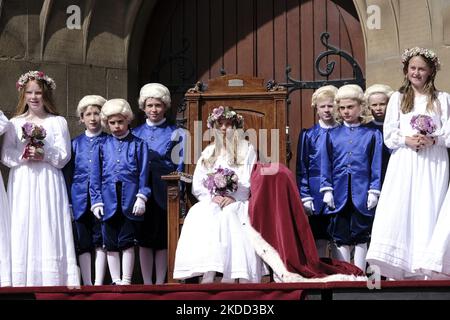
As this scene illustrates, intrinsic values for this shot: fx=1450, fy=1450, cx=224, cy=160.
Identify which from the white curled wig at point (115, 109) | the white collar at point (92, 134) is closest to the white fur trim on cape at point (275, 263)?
the white curled wig at point (115, 109)

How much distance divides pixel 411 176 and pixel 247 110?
1.98 m

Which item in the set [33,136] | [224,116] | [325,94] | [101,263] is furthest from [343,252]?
[33,136]

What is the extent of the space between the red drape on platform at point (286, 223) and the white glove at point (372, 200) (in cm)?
58

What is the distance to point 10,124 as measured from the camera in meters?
11.2

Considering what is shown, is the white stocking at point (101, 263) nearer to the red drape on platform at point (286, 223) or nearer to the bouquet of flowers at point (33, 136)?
the bouquet of flowers at point (33, 136)

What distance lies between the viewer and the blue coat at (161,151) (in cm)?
1162

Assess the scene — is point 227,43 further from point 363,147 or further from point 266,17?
point 363,147

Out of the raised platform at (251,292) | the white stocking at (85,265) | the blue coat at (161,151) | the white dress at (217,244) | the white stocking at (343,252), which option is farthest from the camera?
the blue coat at (161,151)

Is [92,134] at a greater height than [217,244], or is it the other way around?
[92,134]

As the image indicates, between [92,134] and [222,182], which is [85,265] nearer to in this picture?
[92,134]

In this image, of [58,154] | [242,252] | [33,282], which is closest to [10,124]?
[58,154]

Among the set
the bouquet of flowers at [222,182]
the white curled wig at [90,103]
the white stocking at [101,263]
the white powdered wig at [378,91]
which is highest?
the white powdered wig at [378,91]

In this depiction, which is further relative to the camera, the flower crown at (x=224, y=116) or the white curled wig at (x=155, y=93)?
the white curled wig at (x=155, y=93)

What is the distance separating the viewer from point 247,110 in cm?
1202
